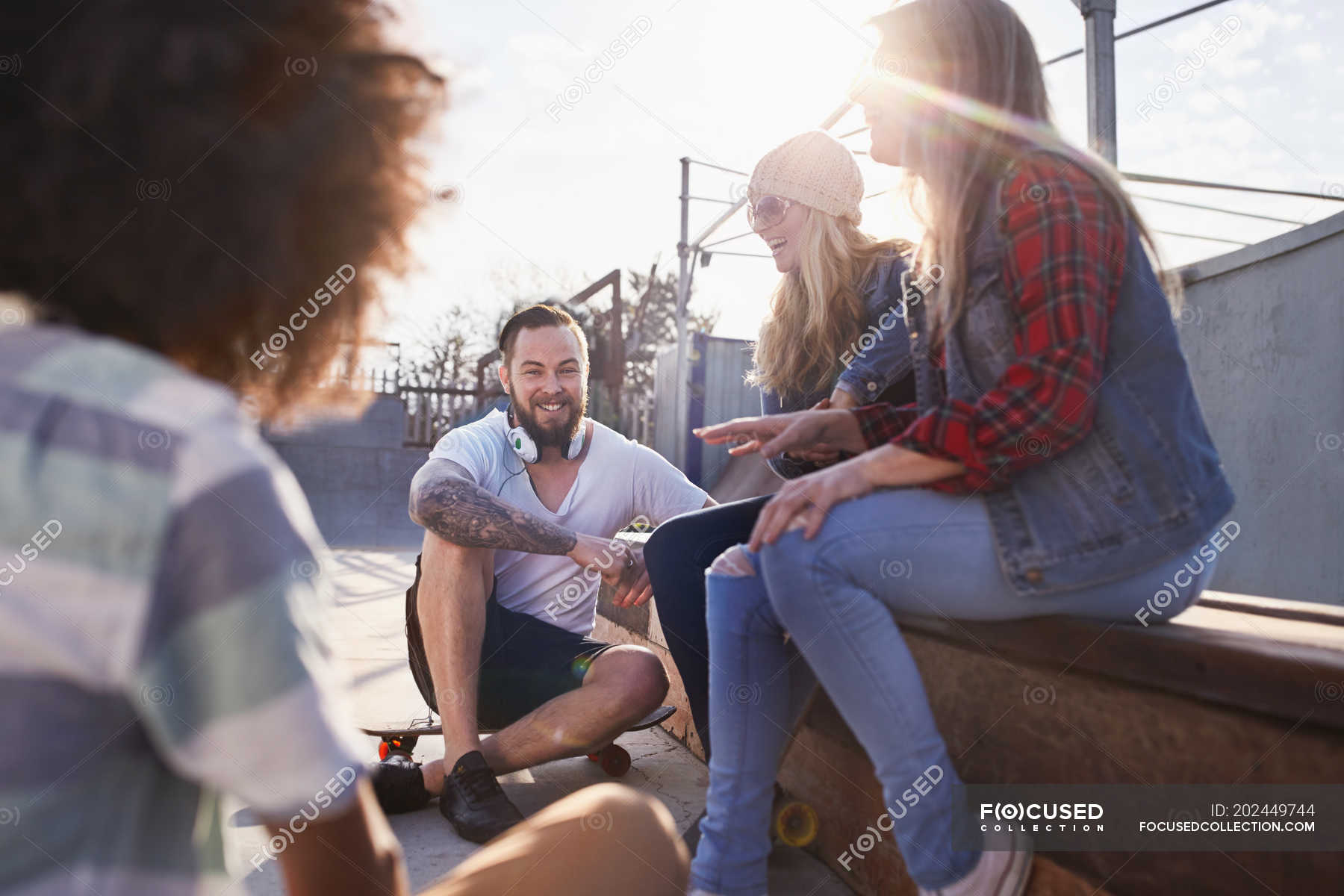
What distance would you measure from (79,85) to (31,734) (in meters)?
0.45

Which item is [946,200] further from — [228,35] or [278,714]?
[278,714]

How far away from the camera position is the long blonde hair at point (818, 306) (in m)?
2.26

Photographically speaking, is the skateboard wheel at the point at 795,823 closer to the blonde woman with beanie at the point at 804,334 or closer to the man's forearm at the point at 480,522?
the blonde woman with beanie at the point at 804,334

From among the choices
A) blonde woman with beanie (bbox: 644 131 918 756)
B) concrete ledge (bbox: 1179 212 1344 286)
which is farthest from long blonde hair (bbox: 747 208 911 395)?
concrete ledge (bbox: 1179 212 1344 286)

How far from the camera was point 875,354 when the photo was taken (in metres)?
2.05

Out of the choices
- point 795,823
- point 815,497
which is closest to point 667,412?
point 795,823

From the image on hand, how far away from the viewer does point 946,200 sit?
4.75 ft

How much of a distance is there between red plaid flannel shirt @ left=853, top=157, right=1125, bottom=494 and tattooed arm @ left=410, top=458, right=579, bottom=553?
1314 millimetres

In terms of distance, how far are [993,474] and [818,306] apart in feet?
3.57

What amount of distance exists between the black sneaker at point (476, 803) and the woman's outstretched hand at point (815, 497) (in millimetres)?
1208

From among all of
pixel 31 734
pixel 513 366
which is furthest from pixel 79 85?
pixel 513 366

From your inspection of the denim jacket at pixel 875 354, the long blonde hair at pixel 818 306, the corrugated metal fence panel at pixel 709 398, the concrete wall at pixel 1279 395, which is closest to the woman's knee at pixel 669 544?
the denim jacket at pixel 875 354

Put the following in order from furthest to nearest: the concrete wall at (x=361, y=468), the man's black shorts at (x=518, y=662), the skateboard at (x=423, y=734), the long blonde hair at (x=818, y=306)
A: 1. the concrete wall at (x=361, y=468)
2. the skateboard at (x=423, y=734)
3. the man's black shorts at (x=518, y=662)
4. the long blonde hair at (x=818, y=306)

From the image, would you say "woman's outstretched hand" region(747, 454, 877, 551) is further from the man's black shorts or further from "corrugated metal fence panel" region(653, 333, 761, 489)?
"corrugated metal fence panel" region(653, 333, 761, 489)
